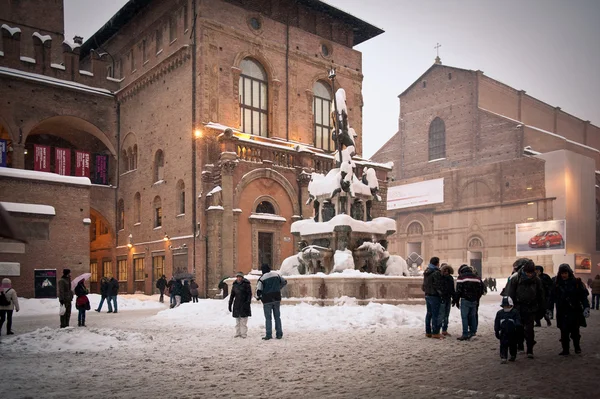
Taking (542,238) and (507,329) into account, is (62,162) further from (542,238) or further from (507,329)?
(542,238)

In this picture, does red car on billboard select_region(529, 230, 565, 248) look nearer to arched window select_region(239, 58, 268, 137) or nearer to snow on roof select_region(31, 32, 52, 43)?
arched window select_region(239, 58, 268, 137)

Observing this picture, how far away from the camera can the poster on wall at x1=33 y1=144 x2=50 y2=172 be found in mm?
33191

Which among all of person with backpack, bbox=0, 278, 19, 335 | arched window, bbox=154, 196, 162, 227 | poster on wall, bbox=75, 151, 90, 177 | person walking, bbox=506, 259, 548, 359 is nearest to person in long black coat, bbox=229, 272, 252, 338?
person with backpack, bbox=0, 278, 19, 335

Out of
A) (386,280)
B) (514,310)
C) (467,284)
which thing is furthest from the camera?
(386,280)

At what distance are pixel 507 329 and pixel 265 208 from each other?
23.3 metres

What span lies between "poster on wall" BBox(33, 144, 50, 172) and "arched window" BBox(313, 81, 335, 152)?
15375 millimetres

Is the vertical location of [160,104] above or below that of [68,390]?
above

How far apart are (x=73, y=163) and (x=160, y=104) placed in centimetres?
670

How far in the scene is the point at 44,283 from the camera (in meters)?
27.6

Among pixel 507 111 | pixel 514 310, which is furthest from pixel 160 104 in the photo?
pixel 507 111

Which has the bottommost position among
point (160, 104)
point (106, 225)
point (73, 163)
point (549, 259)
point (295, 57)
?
point (549, 259)

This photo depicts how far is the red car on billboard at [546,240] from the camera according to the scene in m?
45.2

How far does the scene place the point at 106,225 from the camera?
37.0 m

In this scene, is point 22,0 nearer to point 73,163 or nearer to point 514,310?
point 73,163
